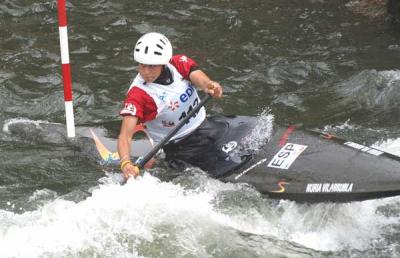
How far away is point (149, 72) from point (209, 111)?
2.83 metres

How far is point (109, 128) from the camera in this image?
7.35 m

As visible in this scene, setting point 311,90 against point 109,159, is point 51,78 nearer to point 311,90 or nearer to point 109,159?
point 109,159

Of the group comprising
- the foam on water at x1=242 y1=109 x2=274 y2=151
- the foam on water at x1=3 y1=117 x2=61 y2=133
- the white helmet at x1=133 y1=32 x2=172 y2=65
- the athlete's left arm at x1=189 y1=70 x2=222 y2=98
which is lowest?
the foam on water at x1=3 y1=117 x2=61 y2=133

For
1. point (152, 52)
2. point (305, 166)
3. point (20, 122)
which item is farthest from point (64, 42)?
point (305, 166)

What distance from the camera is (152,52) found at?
Answer: 18.2 ft

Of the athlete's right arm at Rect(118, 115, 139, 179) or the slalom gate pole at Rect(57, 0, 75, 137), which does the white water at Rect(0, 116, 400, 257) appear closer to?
the athlete's right arm at Rect(118, 115, 139, 179)

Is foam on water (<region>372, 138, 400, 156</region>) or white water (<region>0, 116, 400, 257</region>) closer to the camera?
white water (<region>0, 116, 400, 257</region>)

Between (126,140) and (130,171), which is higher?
(126,140)

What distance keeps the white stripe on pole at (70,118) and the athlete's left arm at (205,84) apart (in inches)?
70.6

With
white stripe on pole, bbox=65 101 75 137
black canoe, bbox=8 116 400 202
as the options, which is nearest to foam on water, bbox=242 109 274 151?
black canoe, bbox=8 116 400 202

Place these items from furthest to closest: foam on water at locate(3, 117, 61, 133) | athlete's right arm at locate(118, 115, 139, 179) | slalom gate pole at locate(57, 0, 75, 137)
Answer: foam on water at locate(3, 117, 61, 133) → slalom gate pole at locate(57, 0, 75, 137) → athlete's right arm at locate(118, 115, 139, 179)

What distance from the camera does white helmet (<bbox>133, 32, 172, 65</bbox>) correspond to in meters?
5.54

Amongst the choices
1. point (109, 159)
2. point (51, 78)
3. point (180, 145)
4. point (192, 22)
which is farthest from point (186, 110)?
point (192, 22)

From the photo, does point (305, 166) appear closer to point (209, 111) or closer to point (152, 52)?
point (152, 52)
